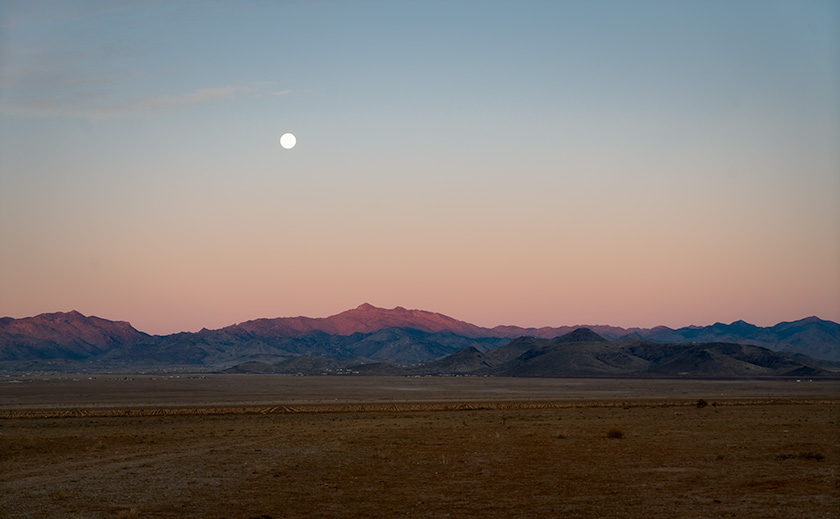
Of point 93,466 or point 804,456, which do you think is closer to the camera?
point 804,456

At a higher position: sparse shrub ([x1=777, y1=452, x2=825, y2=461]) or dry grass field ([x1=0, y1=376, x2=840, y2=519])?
sparse shrub ([x1=777, y1=452, x2=825, y2=461])

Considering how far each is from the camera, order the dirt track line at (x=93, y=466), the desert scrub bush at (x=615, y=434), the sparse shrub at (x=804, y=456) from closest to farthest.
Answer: the dirt track line at (x=93, y=466)
the sparse shrub at (x=804, y=456)
the desert scrub bush at (x=615, y=434)

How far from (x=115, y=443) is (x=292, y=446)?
10.6 meters

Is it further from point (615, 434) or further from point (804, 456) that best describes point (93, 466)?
point (804, 456)

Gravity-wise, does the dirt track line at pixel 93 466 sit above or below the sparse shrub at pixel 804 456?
below

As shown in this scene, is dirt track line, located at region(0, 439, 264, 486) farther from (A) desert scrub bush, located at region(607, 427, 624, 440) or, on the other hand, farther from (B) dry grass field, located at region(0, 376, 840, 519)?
(A) desert scrub bush, located at region(607, 427, 624, 440)

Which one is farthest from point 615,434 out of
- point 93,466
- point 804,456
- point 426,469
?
point 93,466

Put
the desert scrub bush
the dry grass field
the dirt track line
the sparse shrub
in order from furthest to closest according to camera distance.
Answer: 1. the desert scrub bush
2. the sparse shrub
3. the dirt track line
4. the dry grass field

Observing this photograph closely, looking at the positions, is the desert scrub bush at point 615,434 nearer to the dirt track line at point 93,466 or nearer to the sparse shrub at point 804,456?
the sparse shrub at point 804,456

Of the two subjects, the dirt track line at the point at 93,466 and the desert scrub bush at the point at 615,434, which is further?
the desert scrub bush at the point at 615,434

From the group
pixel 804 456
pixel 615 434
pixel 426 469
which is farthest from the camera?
pixel 615 434

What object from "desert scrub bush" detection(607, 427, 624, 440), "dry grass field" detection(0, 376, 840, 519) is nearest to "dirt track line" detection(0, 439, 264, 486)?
"dry grass field" detection(0, 376, 840, 519)

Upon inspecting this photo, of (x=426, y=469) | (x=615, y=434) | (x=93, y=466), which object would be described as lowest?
(x=93, y=466)

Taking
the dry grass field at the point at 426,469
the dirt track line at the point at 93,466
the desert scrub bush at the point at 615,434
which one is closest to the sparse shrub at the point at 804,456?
the dry grass field at the point at 426,469
